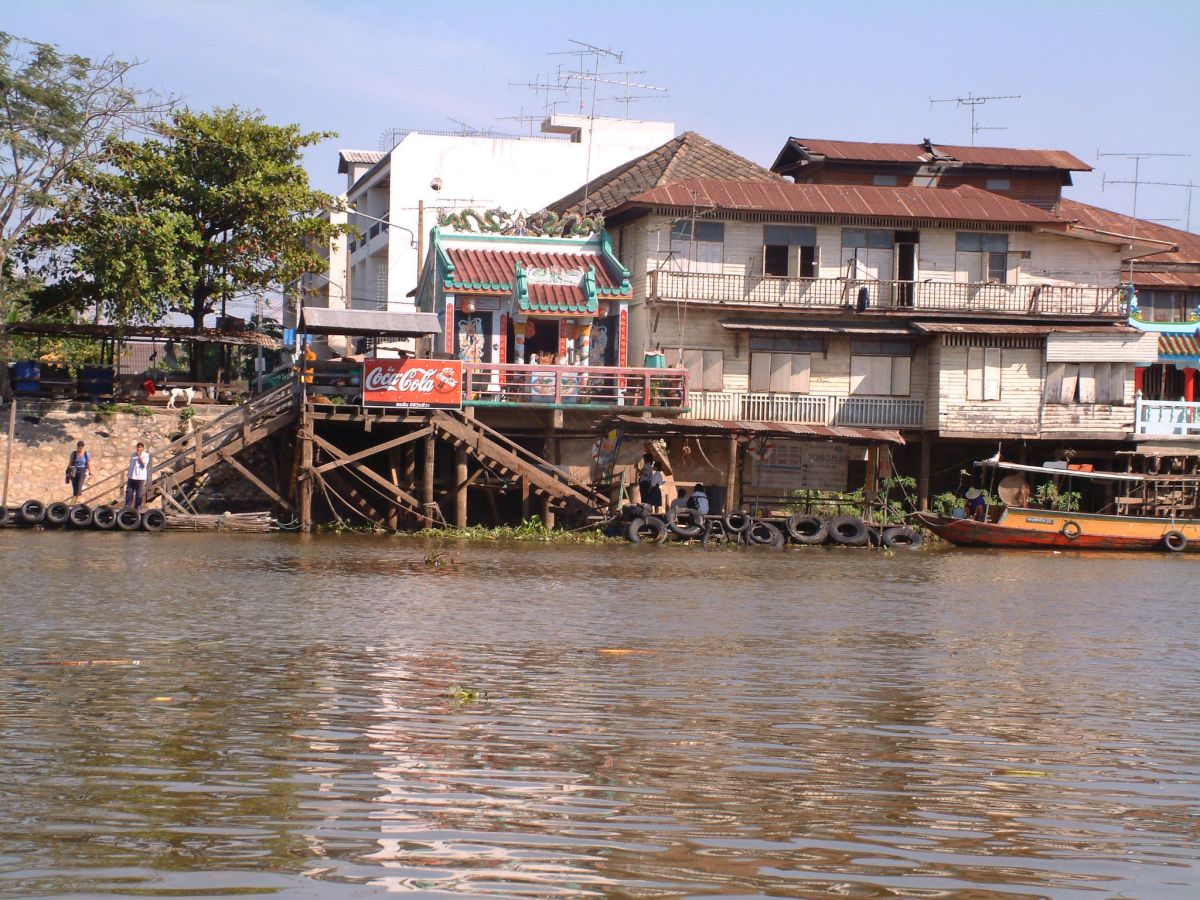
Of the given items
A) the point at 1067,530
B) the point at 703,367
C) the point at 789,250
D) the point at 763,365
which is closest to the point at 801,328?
the point at 763,365

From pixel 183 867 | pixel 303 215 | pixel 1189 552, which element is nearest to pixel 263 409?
pixel 303 215

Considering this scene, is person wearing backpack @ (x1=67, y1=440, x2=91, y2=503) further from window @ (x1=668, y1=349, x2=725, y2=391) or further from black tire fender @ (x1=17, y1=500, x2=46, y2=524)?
window @ (x1=668, y1=349, x2=725, y2=391)

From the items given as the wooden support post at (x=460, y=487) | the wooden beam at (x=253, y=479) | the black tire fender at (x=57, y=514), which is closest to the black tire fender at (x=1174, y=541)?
the wooden support post at (x=460, y=487)

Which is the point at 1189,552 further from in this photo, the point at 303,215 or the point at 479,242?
the point at 303,215

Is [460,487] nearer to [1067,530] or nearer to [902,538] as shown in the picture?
[902,538]

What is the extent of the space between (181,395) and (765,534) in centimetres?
1568

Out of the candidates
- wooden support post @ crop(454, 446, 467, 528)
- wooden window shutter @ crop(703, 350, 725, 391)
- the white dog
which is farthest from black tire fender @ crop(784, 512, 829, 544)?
the white dog

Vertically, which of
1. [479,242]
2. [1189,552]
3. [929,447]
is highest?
[479,242]

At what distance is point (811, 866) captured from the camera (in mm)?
6734

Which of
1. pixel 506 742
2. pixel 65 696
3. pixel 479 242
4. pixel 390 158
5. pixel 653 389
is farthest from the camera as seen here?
pixel 390 158

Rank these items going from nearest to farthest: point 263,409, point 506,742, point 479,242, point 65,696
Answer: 1. point 506,742
2. point 65,696
3. point 263,409
4. point 479,242

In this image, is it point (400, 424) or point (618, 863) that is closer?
point (618, 863)

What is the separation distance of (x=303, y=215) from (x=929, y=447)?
61.1 ft

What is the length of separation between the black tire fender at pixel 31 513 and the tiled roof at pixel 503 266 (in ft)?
38.3
